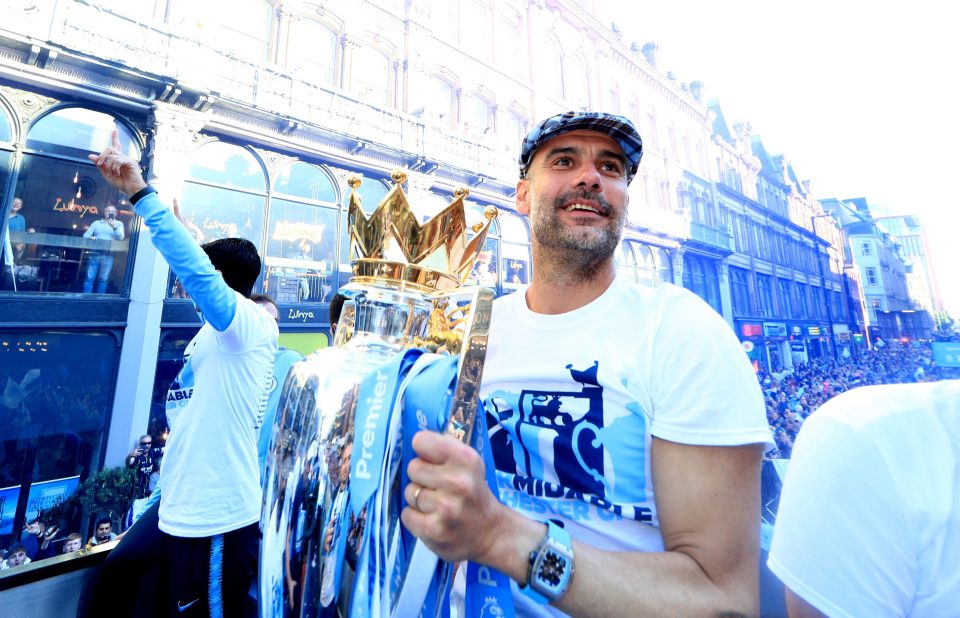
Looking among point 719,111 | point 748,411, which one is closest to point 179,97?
point 748,411

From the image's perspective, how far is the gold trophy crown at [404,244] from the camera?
639 millimetres

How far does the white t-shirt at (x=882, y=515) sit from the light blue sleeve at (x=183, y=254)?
139 cm

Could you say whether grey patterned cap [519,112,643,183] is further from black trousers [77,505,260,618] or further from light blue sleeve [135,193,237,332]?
black trousers [77,505,260,618]

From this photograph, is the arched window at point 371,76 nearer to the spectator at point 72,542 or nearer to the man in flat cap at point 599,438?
the man in flat cap at point 599,438

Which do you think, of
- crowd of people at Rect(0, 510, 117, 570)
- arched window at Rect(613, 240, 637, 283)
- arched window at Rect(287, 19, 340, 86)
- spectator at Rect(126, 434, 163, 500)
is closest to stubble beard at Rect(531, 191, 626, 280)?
spectator at Rect(126, 434, 163, 500)

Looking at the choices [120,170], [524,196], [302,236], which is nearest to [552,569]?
[524,196]

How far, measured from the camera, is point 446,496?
348 mm

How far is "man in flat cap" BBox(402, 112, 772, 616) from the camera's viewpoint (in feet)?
1.38

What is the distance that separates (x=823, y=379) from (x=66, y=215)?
645 inches

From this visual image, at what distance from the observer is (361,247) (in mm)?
676

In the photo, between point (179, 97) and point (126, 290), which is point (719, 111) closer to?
point (179, 97)

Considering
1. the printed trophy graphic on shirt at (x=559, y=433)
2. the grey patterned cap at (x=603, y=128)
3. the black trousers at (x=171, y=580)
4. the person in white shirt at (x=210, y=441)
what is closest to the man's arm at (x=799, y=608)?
the printed trophy graphic on shirt at (x=559, y=433)

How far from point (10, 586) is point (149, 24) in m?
6.24

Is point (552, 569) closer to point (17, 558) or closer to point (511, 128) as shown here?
point (17, 558)
